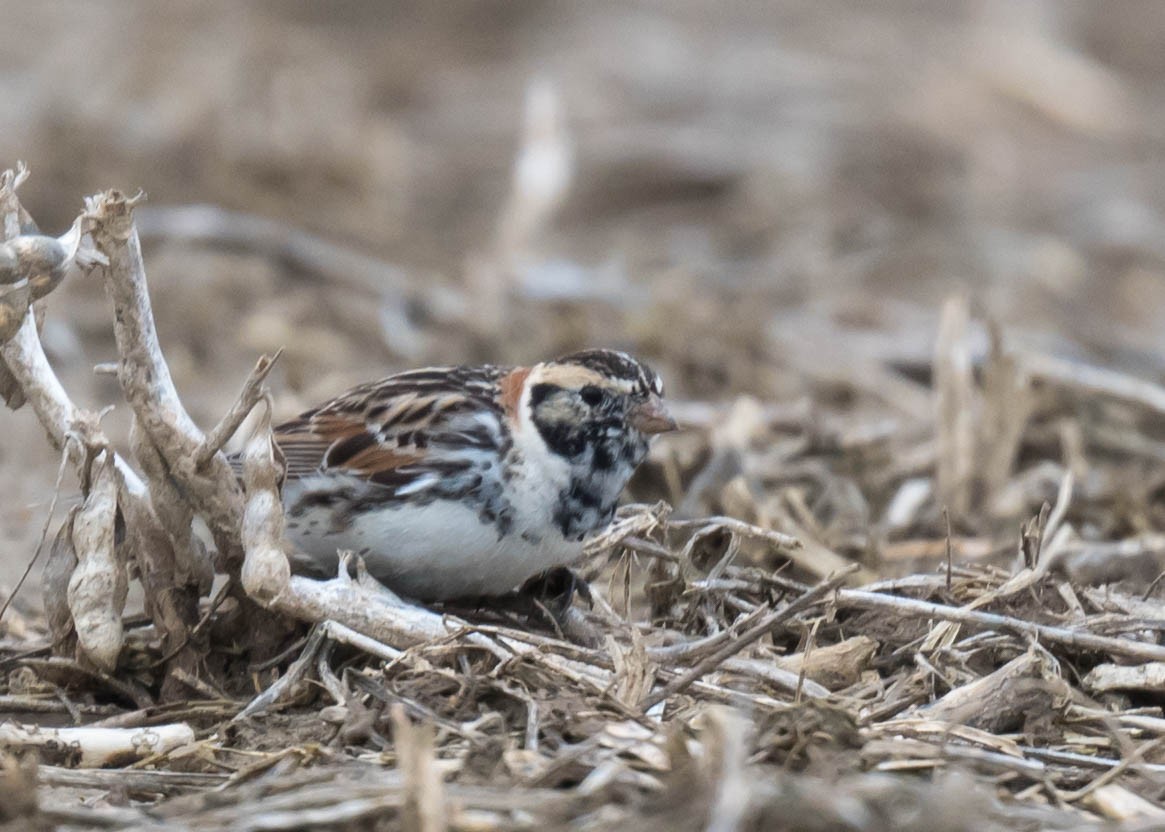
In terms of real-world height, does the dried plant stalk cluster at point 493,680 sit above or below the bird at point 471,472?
below

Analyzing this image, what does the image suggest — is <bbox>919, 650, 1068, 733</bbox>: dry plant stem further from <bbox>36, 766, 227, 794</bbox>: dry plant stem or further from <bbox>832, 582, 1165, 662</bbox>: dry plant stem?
<bbox>36, 766, 227, 794</bbox>: dry plant stem

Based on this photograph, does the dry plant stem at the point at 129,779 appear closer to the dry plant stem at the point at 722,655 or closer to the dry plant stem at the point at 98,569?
the dry plant stem at the point at 98,569

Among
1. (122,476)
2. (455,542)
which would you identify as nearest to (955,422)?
(455,542)

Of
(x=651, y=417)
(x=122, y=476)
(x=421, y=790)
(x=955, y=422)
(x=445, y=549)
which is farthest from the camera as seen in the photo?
(x=955, y=422)

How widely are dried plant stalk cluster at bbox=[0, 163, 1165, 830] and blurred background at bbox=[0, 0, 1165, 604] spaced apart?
3.99 feet

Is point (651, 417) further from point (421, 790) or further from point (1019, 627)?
point (421, 790)

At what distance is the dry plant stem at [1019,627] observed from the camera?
4254 mm

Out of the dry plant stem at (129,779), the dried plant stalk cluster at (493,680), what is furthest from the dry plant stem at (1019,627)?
the dry plant stem at (129,779)

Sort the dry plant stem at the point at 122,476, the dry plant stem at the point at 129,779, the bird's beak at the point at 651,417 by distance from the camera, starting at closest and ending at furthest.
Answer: the dry plant stem at the point at 129,779, the dry plant stem at the point at 122,476, the bird's beak at the point at 651,417

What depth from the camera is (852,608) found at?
15.0 feet

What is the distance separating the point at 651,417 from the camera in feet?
15.7

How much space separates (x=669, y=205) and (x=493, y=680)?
27.8 ft

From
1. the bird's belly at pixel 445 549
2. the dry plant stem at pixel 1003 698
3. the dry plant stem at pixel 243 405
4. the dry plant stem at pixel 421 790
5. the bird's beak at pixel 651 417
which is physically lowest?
the dry plant stem at pixel 1003 698

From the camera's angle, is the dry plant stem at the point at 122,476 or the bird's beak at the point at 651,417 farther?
the bird's beak at the point at 651,417
